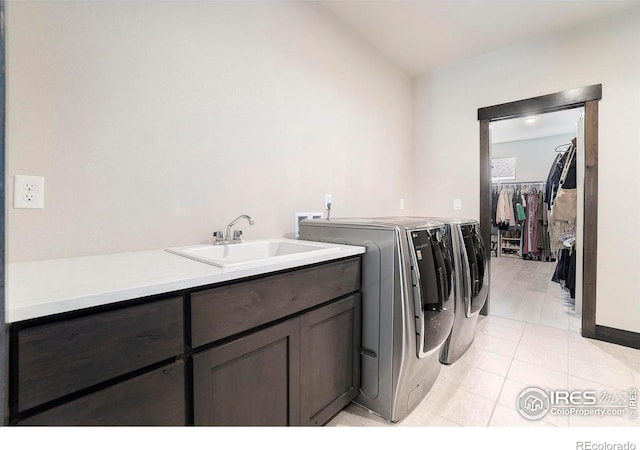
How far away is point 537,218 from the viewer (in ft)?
17.6

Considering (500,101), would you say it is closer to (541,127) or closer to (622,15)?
(622,15)

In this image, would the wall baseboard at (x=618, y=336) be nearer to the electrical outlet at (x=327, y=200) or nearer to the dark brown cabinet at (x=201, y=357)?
the dark brown cabinet at (x=201, y=357)

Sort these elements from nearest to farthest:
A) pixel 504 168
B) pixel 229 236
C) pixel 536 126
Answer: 1. pixel 229 236
2. pixel 536 126
3. pixel 504 168

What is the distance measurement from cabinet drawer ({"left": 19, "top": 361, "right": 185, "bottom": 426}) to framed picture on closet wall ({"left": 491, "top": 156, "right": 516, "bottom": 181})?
7110 mm

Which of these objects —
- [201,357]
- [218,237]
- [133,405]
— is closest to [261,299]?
[201,357]

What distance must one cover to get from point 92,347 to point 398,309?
1138mm

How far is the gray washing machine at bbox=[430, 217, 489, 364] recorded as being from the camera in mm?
1836

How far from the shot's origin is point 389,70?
9.50 feet

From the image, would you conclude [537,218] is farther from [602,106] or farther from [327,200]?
[327,200]

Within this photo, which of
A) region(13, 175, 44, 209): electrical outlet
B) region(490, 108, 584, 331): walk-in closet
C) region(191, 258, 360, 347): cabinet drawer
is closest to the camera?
region(191, 258, 360, 347): cabinet drawer

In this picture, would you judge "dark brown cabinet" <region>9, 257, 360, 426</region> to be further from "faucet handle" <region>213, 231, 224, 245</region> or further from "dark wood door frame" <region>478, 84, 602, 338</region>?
"dark wood door frame" <region>478, 84, 602, 338</region>

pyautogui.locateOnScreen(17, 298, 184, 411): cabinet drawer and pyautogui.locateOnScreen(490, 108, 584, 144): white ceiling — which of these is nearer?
pyautogui.locateOnScreen(17, 298, 184, 411): cabinet drawer

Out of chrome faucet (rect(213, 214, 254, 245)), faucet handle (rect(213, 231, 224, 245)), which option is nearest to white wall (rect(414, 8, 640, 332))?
chrome faucet (rect(213, 214, 254, 245))

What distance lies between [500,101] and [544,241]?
3.99m
